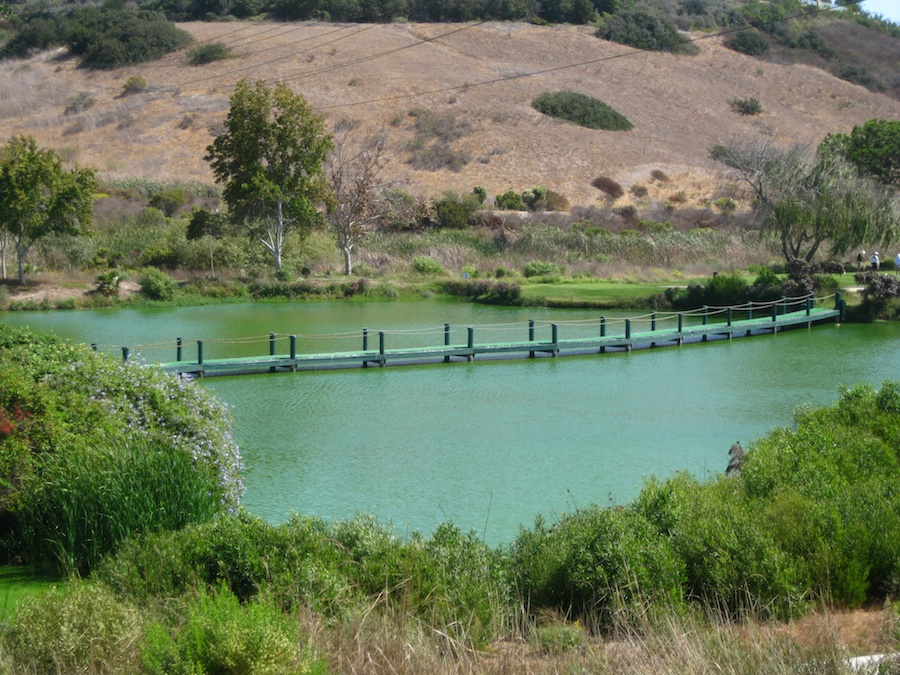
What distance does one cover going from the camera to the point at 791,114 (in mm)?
85750


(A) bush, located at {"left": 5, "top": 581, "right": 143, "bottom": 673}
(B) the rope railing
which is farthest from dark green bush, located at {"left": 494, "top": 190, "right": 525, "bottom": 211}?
(A) bush, located at {"left": 5, "top": 581, "right": 143, "bottom": 673}

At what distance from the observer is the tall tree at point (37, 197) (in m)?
36.2

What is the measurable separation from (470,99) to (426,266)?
3829 cm

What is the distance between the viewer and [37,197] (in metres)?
36.5

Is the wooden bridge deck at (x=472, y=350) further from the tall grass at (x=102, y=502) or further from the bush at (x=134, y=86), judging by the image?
the bush at (x=134, y=86)

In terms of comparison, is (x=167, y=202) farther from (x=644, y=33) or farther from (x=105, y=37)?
(x=644, y=33)

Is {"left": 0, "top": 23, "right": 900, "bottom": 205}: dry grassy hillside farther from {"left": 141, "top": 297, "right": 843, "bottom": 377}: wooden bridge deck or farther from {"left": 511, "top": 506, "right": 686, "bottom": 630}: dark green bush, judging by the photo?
{"left": 511, "top": 506, "right": 686, "bottom": 630}: dark green bush

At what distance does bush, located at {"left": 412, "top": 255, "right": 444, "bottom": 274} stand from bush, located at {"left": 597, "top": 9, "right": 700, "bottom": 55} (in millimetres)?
58454

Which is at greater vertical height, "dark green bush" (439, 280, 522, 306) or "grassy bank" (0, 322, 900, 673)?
"dark green bush" (439, 280, 522, 306)

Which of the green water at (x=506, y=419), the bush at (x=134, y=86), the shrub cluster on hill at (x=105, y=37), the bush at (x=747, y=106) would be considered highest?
the shrub cluster on hill at (x=105, y=37)

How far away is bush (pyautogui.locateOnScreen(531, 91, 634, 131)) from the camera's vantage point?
76312 mm

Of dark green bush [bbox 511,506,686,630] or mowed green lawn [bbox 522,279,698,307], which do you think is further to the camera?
mowed green lawn [bbox 522,279,698,307]

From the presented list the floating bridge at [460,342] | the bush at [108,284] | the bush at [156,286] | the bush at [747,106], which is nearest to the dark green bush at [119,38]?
the bush at [747,106]

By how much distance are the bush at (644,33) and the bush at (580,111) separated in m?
18.0
